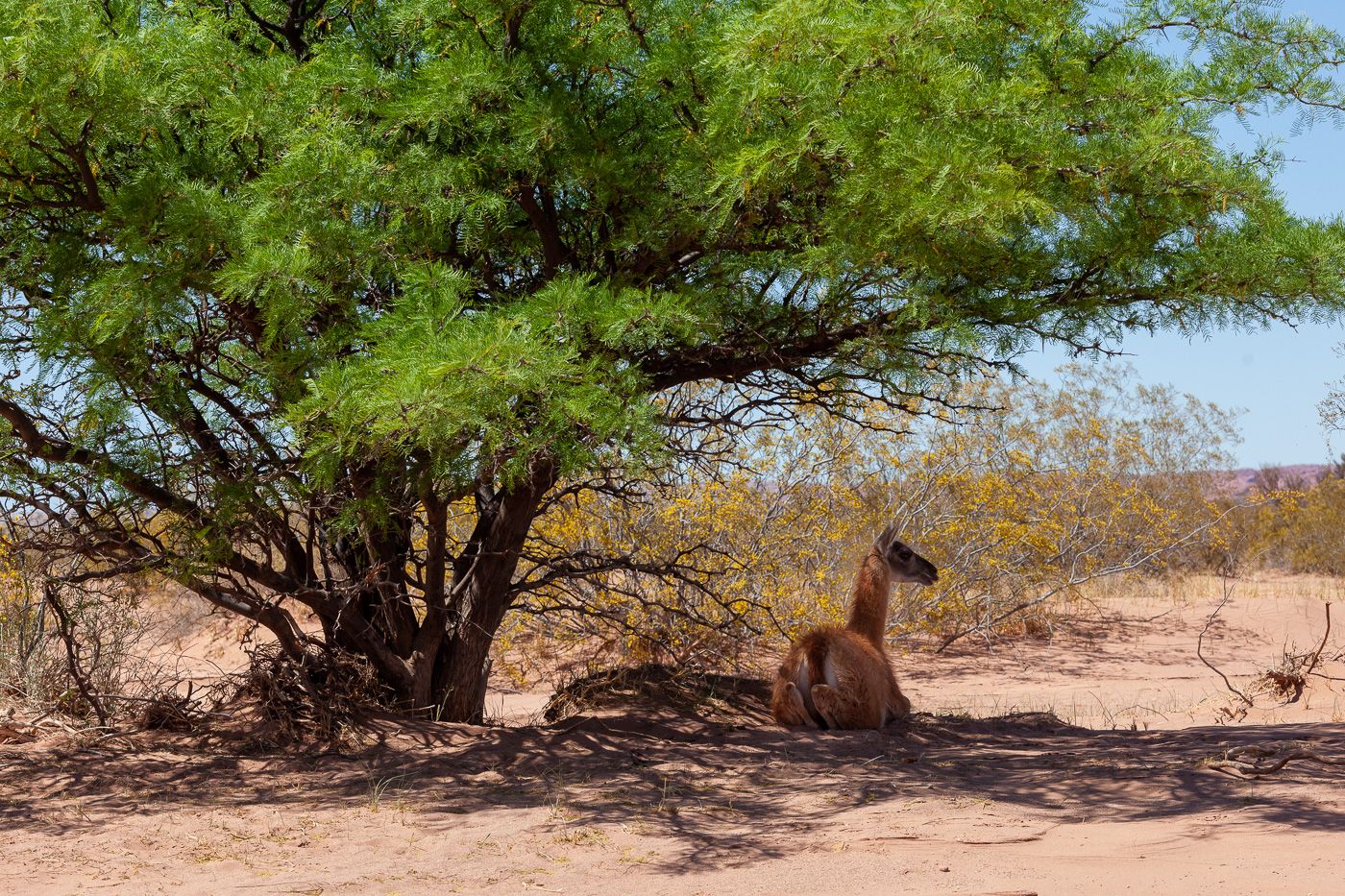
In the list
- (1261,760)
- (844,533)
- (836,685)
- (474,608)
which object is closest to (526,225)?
(474,608)

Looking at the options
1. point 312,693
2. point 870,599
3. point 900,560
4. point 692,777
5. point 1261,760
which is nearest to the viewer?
point 1261,760

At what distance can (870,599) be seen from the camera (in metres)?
10.5

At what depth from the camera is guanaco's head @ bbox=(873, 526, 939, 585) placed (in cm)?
1055

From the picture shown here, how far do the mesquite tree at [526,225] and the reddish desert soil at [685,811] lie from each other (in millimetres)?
1211

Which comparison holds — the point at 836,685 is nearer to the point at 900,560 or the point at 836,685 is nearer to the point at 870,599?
the point at 870,599

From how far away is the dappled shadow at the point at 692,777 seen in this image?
6.68 m

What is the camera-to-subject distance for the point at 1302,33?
6934mm

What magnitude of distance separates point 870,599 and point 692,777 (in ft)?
10.6

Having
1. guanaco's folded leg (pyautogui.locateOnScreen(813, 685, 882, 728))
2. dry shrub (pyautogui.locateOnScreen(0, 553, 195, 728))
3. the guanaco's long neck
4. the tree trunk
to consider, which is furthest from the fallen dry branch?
dry shrub (pyautogui.locateOnScreen(0, 553, 195, 728))

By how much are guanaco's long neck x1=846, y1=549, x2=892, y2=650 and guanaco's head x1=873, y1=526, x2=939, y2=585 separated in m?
0.07

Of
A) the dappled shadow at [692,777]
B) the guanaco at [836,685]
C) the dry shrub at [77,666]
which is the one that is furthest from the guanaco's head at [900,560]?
the dry shrub at [77,666]

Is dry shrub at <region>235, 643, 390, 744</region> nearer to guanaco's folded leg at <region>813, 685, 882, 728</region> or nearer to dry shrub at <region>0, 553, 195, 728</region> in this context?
dry shrub at <region>0, 553, 195, 728</region>

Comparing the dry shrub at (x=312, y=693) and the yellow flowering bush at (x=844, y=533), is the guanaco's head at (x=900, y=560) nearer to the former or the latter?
the yellow flowering bush at (x=844, y=533)

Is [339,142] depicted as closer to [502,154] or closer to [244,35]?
[502,154]
